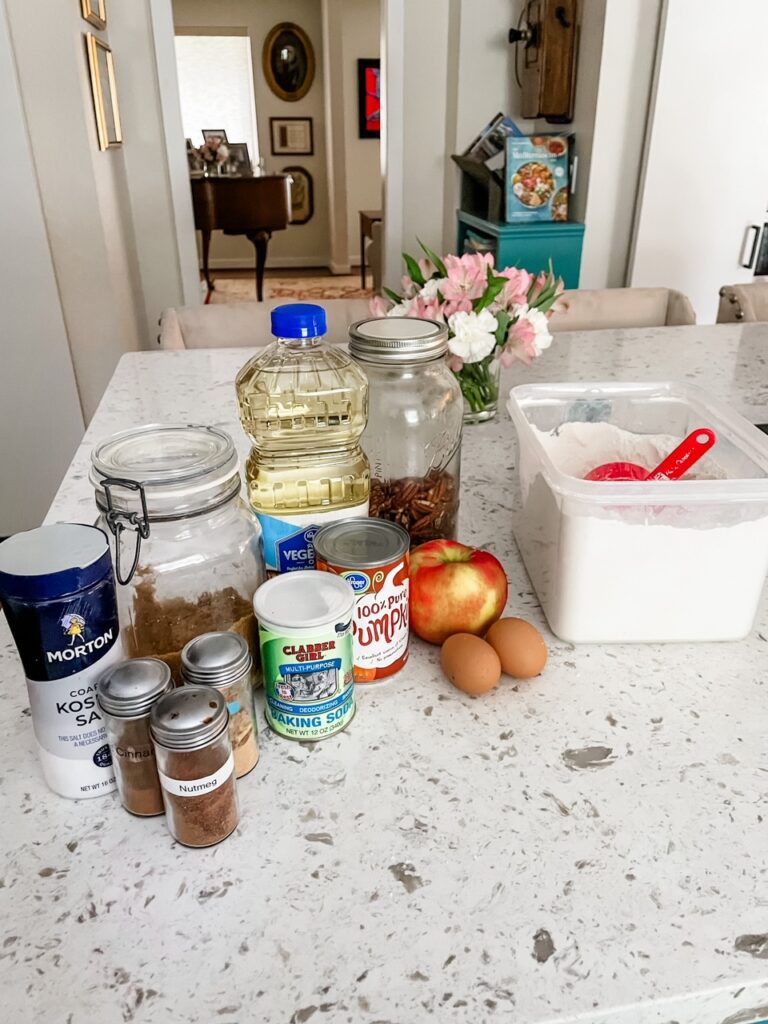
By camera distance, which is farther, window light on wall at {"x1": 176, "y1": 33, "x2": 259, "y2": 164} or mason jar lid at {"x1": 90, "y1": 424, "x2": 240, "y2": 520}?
window light on wall at {"x1": 176, "y1": 33, "x2": 259, "y2": 164}

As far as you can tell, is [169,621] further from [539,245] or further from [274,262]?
[274,262]

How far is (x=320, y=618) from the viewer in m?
0.55

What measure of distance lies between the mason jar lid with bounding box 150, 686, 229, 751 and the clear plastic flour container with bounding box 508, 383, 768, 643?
34 cm

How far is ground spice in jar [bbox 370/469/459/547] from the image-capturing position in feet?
2.62

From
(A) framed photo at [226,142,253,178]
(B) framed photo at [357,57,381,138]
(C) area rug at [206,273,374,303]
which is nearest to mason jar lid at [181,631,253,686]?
(C) area rug at [206,273,374,303]

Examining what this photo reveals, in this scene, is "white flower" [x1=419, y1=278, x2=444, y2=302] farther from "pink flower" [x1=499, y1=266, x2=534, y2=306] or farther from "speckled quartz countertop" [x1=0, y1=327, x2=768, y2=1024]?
"speckled quartz countertop" [x1=0, y1=327, x2=768, y2=1024]

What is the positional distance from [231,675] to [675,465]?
0.45 m

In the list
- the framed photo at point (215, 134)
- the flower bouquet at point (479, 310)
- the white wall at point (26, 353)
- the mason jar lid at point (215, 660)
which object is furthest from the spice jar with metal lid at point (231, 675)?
the framed photo at point (215, 134)

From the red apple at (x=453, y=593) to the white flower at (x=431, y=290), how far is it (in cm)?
59

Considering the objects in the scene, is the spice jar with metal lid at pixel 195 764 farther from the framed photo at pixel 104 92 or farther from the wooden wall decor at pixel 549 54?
the wooden wall decor at pixel 549 54

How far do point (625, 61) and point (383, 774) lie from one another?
328 cm

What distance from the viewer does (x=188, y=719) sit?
1.55ft

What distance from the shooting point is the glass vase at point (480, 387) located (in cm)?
125

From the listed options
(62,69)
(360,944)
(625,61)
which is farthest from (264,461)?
(625,61)
